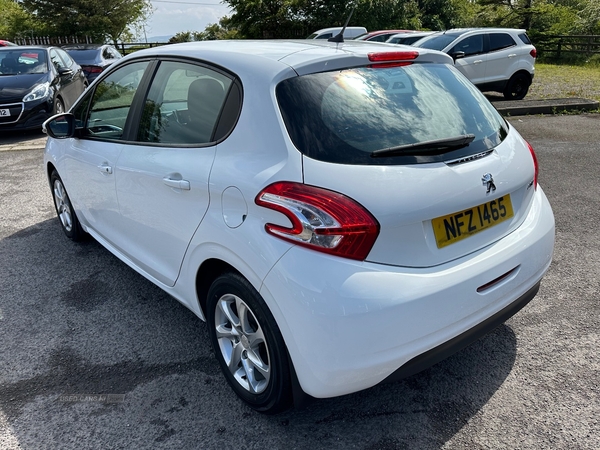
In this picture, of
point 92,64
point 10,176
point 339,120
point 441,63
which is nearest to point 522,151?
point 441,63

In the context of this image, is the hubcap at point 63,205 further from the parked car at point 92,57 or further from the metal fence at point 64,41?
the metal fence at point 64,41

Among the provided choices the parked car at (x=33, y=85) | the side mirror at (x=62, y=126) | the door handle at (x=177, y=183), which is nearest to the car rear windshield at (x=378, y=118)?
the door handle at (x=177, y=183)

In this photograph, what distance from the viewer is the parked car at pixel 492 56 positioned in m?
12.1

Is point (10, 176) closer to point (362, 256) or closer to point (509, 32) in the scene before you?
point (362, 256)

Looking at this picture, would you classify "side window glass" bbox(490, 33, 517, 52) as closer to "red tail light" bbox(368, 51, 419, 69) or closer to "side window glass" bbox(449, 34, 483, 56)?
"side window glass" bbox(449, 34, 483, 56)

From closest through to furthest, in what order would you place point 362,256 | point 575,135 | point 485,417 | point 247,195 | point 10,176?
point 362,256, point 247,195, point 485,417, point 10,176, point 575,135

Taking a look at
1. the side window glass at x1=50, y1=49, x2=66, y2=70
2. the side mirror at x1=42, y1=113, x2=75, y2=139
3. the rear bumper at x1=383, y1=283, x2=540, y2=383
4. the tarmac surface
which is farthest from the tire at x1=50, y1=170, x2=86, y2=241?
the side window glass at x1=50, y1=49, x2=66, y2=70

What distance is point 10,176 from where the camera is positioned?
22.6 ft

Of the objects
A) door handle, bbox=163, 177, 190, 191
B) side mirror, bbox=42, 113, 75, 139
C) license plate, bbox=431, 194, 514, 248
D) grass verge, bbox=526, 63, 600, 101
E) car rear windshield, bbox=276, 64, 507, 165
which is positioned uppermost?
car rear windshield, bbox=276, 64, 507, 165

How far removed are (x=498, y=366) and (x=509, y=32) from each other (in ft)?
38.6

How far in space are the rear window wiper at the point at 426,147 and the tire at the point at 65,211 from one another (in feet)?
10.3

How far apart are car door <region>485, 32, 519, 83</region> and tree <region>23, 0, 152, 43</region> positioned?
95.3 ft

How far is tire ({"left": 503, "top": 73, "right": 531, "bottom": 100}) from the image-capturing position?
12.5m

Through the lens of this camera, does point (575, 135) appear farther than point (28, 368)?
Yes
